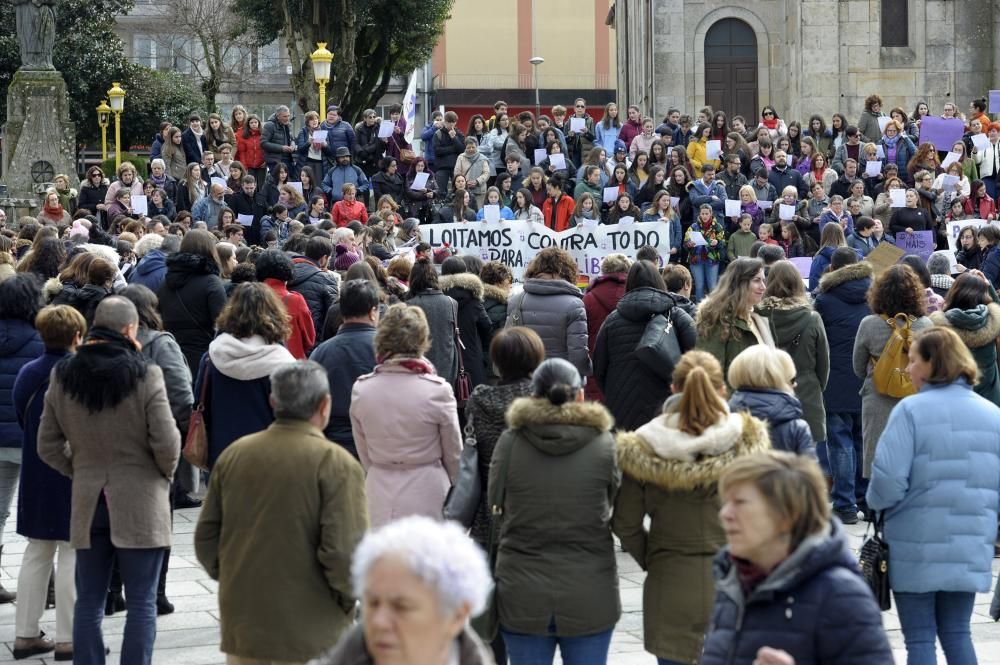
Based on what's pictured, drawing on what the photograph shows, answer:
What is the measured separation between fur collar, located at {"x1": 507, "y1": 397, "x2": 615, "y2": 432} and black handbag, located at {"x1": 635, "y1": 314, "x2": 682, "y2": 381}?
3.31 m

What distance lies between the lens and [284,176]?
70.6ft

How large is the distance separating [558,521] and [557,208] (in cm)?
1578

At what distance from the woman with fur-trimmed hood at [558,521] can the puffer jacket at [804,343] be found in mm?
4180

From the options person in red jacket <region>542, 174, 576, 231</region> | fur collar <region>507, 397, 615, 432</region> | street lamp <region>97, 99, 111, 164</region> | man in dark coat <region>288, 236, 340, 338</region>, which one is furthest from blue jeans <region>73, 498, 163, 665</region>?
street lamp <region>97, 99, 111, 164</region>

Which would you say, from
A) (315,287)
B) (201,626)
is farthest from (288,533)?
(315,287)

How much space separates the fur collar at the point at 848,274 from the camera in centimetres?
1089

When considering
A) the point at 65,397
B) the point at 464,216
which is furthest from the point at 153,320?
the point at 464,216

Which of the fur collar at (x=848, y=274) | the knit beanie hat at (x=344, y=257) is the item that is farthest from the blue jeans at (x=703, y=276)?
the fur collar at (x=848, y=274)

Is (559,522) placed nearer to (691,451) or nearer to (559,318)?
(691,451)

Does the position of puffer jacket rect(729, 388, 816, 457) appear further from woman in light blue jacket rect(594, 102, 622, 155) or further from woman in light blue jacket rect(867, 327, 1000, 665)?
woman in light blue jacket rect(594, 102, 622, 155)

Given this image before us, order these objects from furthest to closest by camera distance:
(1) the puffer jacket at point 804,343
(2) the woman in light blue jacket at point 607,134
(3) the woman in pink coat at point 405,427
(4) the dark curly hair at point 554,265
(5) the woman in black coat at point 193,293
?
(2) the woman in light blue jacket at point 607,134, (5) the woman in black coat at point 193,293, (4) the dark curly hair at point 554,265, (1) the puffer jacket at point 804,343, (3) the woman in pink coat at point 405,427

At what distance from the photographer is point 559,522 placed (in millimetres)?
5953

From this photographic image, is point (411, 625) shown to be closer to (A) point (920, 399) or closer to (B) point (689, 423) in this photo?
(B) point (689, 423)

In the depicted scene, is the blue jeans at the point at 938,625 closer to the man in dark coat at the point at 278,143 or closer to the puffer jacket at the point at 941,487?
the puffer jacket at the point at 941,487
